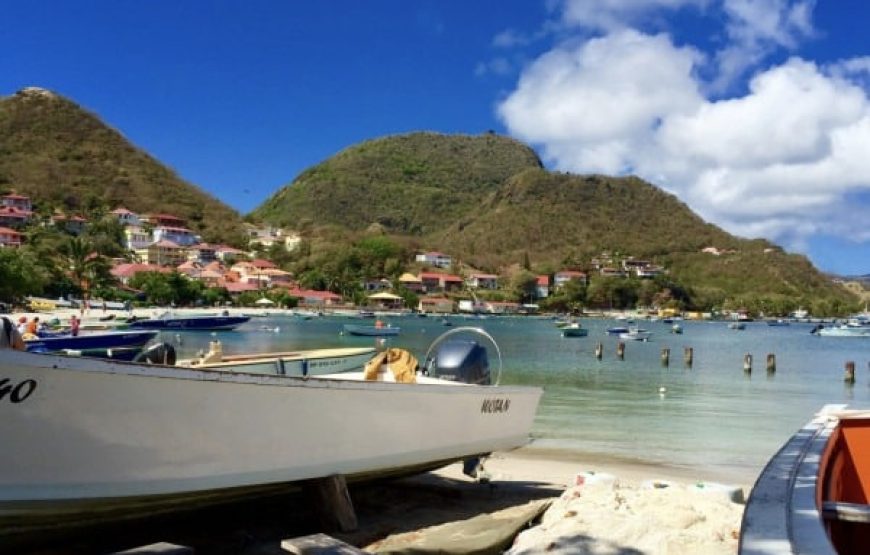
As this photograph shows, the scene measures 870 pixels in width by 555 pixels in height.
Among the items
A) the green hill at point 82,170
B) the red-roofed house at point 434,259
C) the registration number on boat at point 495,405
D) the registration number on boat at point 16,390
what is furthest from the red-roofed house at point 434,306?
the registration number on boat at point 16,390

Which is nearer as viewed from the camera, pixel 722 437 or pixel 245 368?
pixel 245 368

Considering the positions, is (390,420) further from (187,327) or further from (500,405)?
(187,327)

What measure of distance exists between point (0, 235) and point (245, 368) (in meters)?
106

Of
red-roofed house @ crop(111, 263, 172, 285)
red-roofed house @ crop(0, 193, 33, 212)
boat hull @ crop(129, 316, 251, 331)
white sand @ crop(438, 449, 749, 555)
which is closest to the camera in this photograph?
white sand @ crop(438, 449, 749, 555)

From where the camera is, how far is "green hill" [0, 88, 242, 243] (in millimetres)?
145375

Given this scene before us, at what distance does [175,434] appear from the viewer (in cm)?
612

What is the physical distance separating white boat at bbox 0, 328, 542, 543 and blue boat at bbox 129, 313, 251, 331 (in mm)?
49155

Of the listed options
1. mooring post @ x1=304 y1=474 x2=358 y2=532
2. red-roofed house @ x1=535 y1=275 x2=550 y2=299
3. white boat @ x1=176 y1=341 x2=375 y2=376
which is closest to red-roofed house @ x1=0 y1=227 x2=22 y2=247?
white boat @ x1=176 y1=341 x2=375 y2=376

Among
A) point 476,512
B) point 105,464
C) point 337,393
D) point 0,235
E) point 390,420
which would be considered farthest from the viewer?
point 0,235

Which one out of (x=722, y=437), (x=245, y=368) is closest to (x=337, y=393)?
(x=245, y=368)

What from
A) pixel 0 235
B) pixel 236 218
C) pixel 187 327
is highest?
pixel 236 218

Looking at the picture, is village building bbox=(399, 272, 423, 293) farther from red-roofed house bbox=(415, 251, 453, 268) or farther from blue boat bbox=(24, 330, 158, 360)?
blue boat bbox=(24, 330, 158, 360)

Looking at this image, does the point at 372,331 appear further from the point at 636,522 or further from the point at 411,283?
the point at 411,283

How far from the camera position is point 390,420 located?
7688mm
